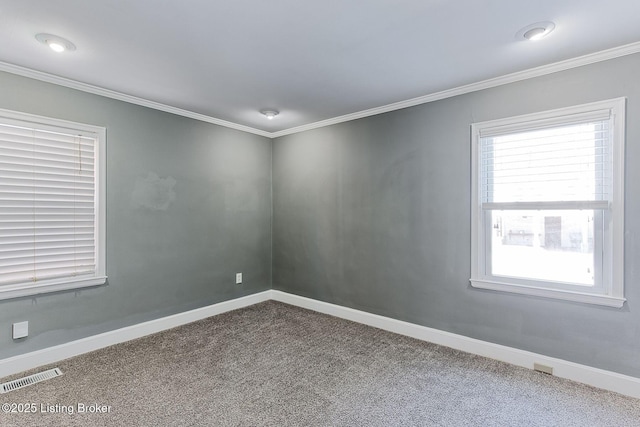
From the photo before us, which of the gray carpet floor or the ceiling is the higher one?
the ceiling

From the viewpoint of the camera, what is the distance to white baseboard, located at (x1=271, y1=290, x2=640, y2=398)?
7.44 feet

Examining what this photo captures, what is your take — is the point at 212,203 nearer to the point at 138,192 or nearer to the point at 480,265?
the point at 138,192

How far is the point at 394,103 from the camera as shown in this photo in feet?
10.9

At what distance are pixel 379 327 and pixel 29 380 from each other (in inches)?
117

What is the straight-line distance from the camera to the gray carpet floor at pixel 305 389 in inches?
78.2

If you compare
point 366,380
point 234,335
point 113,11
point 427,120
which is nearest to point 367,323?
point 366,380

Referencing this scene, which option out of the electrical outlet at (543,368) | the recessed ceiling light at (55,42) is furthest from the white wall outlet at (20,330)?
the electrical outlet at (543,368)

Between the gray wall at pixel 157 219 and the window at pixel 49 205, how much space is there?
0.10m

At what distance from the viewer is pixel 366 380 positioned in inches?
95.9

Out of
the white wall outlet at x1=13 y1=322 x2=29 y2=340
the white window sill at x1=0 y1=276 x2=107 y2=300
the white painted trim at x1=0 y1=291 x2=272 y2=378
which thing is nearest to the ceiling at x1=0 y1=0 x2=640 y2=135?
the white window sill at x1=0 y1=276 x2=107 y2=300

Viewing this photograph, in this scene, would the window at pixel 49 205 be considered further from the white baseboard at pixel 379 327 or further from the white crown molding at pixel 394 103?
the white baseboard at pixel 379 327

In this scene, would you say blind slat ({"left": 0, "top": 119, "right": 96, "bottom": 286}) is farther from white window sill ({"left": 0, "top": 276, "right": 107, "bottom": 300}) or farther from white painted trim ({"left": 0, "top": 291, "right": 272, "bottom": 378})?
white painted trim ({"left": 0, "top": 291, "right": 272, "bottom": 378})

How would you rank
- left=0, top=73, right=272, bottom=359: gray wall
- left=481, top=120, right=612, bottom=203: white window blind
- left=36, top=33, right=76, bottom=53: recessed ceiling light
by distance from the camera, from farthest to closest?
left=0, top=73, right=272, bottom=359: gray wall < left=481, top=120, right=612, bottom=203: white window blind < left=36, top=33, right=76, bottom=53: recessed ceiling light

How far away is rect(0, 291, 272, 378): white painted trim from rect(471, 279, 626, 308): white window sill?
9.33 ft
